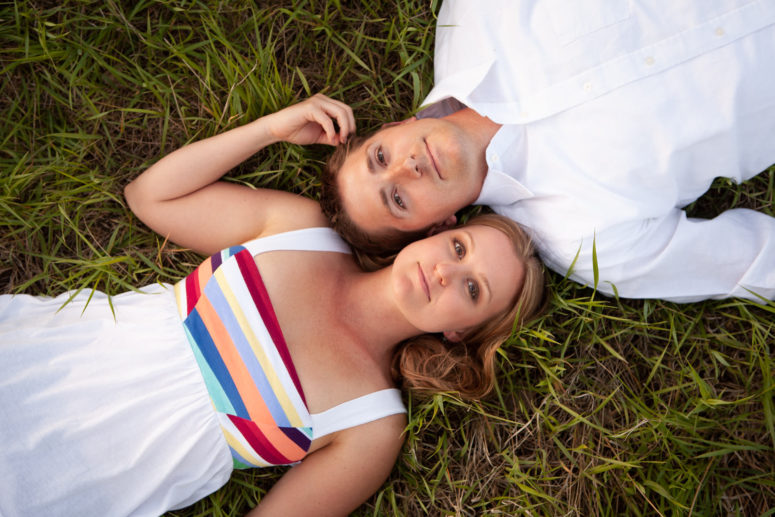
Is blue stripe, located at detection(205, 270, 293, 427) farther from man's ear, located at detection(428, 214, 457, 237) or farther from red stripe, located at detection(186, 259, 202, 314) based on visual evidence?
man's ear, located at detection(428, 214, 457, 237)

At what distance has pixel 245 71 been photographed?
2.92 m

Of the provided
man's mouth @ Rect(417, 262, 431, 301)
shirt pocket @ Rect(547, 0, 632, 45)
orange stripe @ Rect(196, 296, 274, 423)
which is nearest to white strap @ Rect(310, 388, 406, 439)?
orange stripe @ Rect(196, 296, 274, 423)

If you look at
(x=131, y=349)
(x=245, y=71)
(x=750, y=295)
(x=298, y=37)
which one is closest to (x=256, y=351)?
(x=131, y=349)

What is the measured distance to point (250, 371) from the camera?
2494 millimetres

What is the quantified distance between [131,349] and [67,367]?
0.27 meters

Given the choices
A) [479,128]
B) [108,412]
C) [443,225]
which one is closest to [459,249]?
[443,225]

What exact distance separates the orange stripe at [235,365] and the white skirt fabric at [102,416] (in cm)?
14

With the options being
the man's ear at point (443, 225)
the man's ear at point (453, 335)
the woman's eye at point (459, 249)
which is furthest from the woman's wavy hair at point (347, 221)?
the man's ear at point (453, 335)

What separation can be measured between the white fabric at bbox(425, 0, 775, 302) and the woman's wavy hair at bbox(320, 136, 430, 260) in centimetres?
44

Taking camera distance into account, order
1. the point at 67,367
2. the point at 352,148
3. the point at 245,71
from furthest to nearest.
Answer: the point at 245,71, the point at 352,148, the point at 67,367

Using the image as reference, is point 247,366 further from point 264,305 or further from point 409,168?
point 409,168

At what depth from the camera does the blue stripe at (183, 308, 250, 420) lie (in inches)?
98.1

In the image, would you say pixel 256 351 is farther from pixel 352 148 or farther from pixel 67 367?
pixel 352 148

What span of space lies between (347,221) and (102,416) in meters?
1.39
